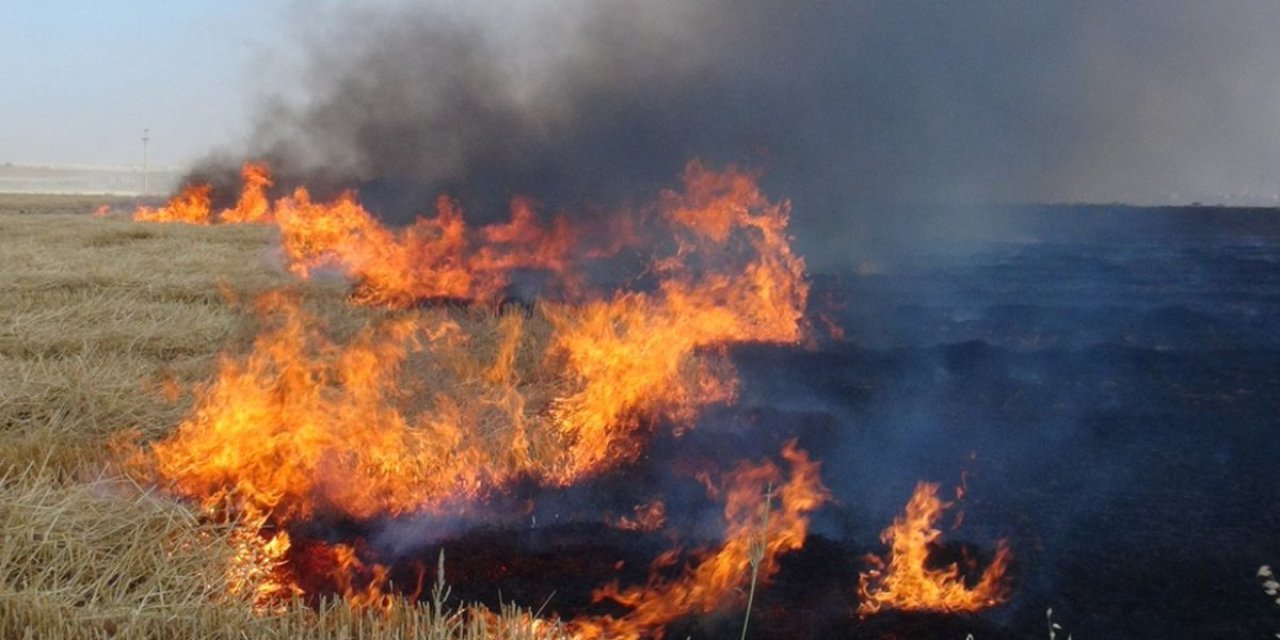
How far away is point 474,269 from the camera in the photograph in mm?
12930

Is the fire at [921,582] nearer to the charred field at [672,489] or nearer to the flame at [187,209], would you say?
the charred field at [672,489]

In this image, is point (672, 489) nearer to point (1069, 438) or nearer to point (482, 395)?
point (482, 395)

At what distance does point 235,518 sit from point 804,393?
5121 mm

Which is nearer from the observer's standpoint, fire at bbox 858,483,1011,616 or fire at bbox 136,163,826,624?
fire at bbox 858,483,1011,616

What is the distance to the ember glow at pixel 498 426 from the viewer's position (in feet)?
16.0

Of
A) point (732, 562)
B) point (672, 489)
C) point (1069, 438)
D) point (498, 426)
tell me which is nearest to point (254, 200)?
point (498, 426)

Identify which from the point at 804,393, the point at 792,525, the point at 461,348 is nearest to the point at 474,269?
the point at 461,348

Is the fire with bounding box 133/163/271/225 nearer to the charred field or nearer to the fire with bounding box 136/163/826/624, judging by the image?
the fire with bounding box 136/163/826/624

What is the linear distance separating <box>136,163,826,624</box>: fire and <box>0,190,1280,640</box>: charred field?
0.16 ft

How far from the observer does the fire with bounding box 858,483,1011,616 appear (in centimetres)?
465

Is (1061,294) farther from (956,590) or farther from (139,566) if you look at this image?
(139,566)

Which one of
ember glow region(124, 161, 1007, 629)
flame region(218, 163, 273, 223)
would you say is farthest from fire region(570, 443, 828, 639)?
flame region(218, 163, 273, 223)

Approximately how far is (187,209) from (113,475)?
106 feet

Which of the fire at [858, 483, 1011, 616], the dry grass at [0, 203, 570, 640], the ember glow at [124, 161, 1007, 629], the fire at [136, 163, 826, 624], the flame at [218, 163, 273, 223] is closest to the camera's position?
the dry grass at [0, 203, 570, 640]
